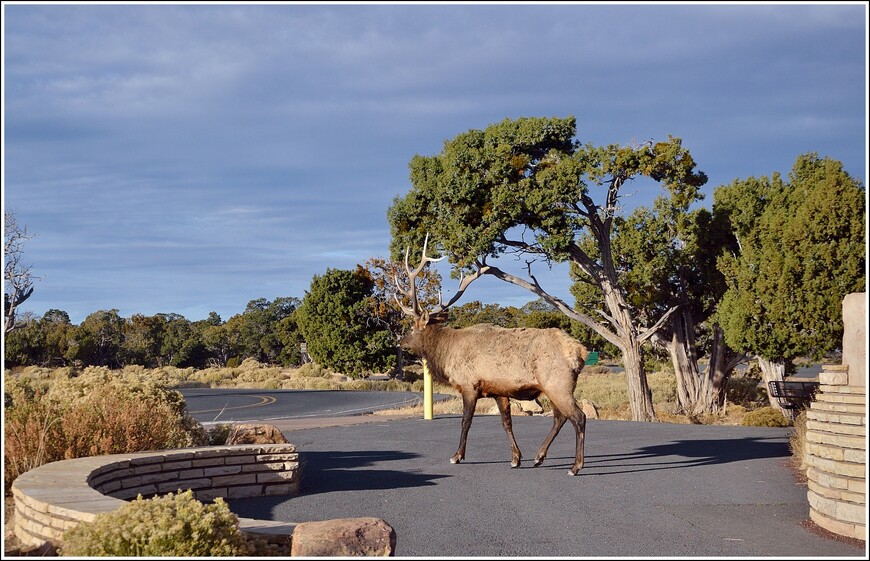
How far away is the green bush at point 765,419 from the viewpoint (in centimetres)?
2370

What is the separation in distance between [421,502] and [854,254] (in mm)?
Result: 18418

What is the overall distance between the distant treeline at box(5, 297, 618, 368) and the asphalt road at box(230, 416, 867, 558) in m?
44.8

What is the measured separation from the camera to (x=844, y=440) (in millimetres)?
8789

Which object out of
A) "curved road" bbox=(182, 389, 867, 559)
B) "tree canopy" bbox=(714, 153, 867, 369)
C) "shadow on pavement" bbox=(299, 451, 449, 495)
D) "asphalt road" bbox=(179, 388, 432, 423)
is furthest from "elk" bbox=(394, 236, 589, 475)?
"tree canopy" bbox=(714, 153, 867, 369)

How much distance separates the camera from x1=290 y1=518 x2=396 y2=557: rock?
231 inches

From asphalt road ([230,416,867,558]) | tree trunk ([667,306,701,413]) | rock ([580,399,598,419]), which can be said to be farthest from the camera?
tree trunk ([667,306,701,413])

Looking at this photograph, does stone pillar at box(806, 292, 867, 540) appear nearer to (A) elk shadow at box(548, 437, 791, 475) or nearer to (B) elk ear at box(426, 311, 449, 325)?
(A) elk shadow at box(548, 437, 791, 475)

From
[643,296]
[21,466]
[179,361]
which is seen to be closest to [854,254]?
[643,296]

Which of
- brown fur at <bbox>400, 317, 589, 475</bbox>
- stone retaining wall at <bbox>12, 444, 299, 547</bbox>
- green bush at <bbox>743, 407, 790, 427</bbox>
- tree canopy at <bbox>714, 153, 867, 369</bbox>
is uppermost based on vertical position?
tree canopy at <bbox>714, 153, 867, 369</bbox>

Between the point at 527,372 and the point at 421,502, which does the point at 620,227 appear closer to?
the point at 527,372

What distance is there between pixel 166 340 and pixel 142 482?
71485 millimetres

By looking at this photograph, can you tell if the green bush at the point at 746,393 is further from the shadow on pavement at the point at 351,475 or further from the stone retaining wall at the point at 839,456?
the stone retaining wall at the point at 839,456

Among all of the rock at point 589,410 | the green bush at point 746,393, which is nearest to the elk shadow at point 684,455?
the rock at point 589,410

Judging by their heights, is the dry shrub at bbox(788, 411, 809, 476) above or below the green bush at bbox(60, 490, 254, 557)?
below
